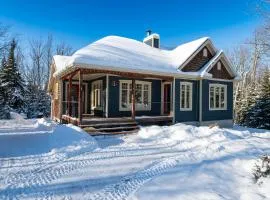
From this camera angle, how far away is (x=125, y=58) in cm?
1402

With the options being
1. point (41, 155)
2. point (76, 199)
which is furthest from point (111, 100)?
point (76, 199)

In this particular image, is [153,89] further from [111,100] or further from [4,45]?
[4,45]

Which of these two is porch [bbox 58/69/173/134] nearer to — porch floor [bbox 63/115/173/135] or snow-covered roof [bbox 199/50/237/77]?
porch floor [bbox 63/115/173/135]

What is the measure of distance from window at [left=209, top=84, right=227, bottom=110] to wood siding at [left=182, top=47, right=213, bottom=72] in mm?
1557

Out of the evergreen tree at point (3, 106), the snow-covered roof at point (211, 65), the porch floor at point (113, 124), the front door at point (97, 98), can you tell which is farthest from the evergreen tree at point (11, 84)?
the snow-covered roof at point (211, 65)

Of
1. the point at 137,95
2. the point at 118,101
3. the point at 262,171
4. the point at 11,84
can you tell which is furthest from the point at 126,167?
the point at 11,84

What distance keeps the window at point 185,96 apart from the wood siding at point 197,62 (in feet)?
3.29

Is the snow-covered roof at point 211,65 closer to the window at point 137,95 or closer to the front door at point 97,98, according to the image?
the window at point 137,95

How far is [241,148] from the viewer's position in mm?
8750

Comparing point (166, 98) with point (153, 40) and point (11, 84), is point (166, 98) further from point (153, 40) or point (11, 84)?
point (11, 84)

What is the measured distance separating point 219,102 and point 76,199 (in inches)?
591

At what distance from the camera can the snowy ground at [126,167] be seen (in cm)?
486

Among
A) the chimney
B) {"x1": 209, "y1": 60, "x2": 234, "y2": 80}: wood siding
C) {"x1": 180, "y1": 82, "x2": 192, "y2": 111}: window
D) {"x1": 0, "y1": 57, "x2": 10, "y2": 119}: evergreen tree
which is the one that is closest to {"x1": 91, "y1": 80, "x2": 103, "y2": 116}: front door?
{"x1": 180, "y1": 82, "x2": 192, "y2": 111}: window

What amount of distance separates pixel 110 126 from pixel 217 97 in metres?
8.55
